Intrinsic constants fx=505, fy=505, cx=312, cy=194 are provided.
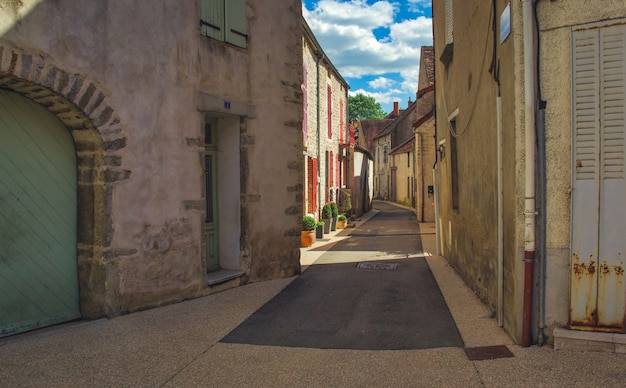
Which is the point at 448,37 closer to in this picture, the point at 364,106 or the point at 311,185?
the point at 311,185

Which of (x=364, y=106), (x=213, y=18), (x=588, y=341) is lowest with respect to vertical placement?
(x=588, y=341)

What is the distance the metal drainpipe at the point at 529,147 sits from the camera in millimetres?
4250

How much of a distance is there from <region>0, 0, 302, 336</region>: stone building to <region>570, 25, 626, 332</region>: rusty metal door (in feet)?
14.5

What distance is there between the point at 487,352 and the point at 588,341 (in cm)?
81

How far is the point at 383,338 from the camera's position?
484 cm

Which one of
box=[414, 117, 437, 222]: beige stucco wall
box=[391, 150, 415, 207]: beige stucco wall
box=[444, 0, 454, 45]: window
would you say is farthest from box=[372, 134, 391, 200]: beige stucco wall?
box=[444, 0, 454, 45]: window

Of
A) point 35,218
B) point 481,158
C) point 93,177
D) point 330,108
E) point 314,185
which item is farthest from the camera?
point 330,108

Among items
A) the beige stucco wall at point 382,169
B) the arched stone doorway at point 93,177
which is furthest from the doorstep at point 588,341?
the beige stucco wall at point 382,169

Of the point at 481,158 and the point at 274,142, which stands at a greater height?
the point at 274,142

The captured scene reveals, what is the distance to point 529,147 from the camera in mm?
4273

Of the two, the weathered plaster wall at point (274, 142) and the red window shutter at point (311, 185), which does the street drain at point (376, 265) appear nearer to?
the weathered plaster wall at point (274, 142)

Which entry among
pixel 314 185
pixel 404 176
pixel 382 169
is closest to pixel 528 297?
pixel 314 185

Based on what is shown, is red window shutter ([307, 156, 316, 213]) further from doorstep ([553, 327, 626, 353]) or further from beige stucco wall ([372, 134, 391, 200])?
beige stucco wall ([372, 134, 391, 200])

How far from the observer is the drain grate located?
423cm
